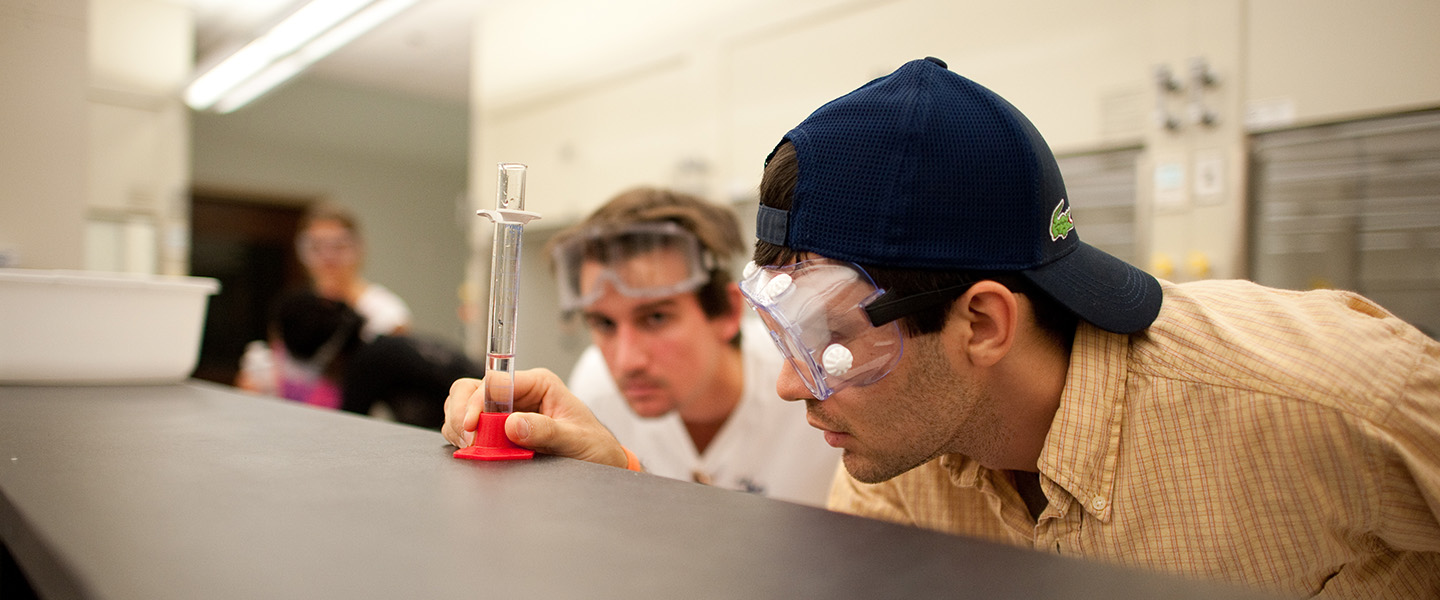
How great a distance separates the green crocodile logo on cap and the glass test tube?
565mm

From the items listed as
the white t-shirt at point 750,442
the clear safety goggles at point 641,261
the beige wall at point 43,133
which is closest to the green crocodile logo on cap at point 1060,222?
the white t-shirt at point 750,442

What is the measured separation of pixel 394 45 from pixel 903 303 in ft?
17.5

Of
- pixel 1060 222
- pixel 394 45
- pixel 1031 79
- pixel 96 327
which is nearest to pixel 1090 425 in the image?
pixel 1060 222

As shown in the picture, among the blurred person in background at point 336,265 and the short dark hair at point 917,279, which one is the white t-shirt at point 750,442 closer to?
the short dark hair at point 917,279

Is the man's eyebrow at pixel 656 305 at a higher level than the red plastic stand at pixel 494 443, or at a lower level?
higher

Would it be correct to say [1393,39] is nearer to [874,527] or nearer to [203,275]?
[874,527]

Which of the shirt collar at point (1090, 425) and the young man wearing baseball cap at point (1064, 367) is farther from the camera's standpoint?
the shirt collar at point (1090, 425)

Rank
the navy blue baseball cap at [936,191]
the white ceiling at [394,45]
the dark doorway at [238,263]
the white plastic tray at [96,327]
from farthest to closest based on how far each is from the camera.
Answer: the dark doorway at [238,263] → the white ceiling at [394,45] → the white plastic tray at [96,327] → the navy blue baseball cap at [936,191]

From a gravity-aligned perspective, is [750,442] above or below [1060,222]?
below

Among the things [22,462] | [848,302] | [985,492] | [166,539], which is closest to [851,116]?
[848,302]

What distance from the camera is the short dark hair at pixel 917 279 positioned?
3.01 ft

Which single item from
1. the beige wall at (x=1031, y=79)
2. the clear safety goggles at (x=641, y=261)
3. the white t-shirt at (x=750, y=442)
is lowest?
the white t-shirt at (x=750, y=442)

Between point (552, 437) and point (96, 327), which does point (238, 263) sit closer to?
point (96, 327)

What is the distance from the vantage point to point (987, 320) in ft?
3.14
